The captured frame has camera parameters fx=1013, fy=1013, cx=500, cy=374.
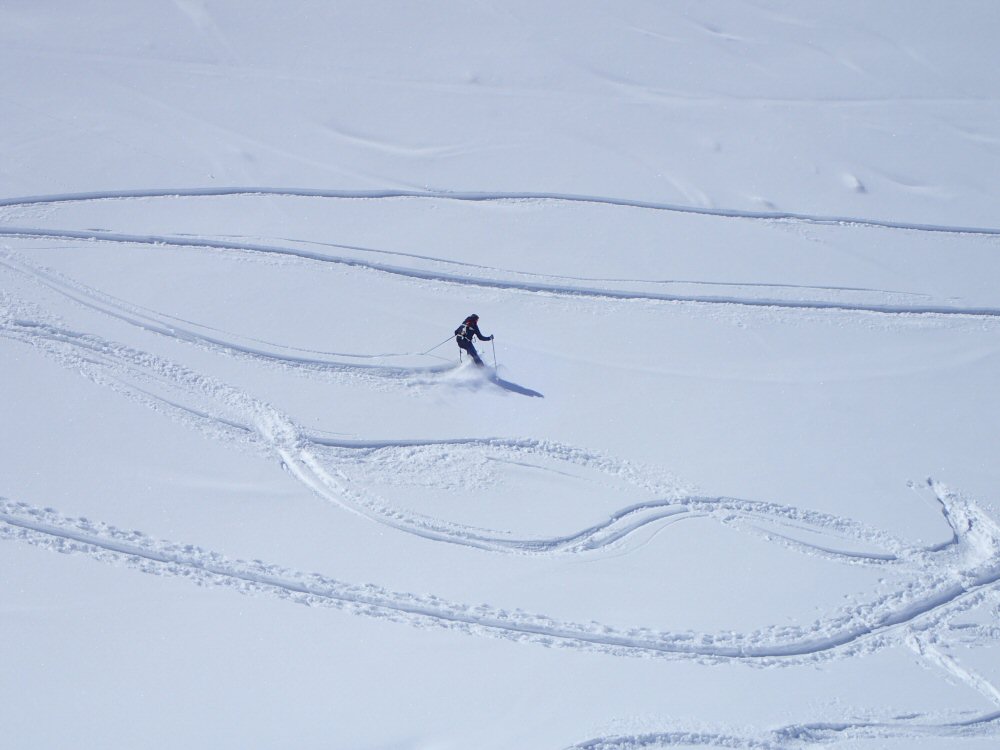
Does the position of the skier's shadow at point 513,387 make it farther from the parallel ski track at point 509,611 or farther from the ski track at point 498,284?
the parallel ski track at point 509,611

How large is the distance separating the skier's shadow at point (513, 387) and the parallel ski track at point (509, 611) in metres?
2.52

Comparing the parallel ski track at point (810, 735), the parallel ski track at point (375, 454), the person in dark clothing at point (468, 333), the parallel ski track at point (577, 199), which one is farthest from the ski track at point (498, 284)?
the parallel ski track at point (810, 735)

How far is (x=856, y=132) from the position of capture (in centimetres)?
1302

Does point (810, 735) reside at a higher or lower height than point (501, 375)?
lower

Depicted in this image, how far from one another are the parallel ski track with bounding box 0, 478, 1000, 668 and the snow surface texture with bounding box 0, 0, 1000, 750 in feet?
0.09

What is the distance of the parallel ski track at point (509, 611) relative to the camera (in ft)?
25.2

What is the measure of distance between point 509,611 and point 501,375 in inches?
108

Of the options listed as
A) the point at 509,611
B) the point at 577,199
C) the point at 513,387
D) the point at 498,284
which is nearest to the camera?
the point at 509,611

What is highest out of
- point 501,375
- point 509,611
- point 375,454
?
point 501,375

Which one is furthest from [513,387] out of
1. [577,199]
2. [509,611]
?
[577,199]

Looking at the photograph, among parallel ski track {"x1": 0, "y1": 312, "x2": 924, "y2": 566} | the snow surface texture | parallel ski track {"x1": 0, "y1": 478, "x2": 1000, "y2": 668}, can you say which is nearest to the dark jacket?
the snow surface texture

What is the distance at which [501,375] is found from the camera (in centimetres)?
990

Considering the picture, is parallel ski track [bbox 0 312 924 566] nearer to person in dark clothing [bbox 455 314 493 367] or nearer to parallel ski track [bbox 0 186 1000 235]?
person in dark clothing [bbox 455 314 493 367]

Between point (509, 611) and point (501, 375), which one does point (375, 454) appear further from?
A: point (509, 611)
